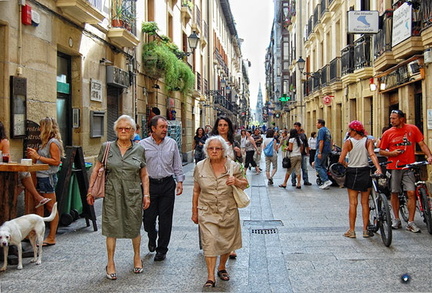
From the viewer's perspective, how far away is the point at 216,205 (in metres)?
4.54

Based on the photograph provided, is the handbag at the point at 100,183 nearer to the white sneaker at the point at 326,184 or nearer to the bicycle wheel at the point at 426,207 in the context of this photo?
the bicycle wheel at the point at 426,207

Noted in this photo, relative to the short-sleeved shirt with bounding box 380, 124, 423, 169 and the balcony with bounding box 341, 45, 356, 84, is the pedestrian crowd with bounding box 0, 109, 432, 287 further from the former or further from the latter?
the balcony with bounding box 341, 45, 356, 84

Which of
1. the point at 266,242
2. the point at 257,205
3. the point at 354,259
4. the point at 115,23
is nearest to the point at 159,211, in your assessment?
the point at 266,242

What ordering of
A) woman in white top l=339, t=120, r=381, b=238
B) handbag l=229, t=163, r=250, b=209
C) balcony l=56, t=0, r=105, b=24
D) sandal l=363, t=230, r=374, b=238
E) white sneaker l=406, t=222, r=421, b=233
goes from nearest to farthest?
handbag l=229, t=163, r=250, b=209
woman in white top l=339, t=120, r=381, b=238
sandal l=363, t=230, r=374, b=238
white sneaker l=406, t=222, r=421, b=233
balcony l=56, t=0, r=105, b=24

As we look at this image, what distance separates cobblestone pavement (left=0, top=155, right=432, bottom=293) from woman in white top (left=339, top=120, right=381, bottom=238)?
1.18 feet

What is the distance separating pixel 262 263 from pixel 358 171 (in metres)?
2.02

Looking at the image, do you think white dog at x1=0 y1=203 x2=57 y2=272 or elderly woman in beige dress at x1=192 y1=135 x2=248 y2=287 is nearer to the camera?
elderly woman in beige dress at x1=192 y1=135 x2=248 y2=287

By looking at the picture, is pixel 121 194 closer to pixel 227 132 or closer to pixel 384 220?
pixel 227 132

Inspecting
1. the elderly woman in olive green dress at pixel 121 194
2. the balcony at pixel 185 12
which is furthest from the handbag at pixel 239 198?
the balcony at pixel 185 12

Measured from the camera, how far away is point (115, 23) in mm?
11727

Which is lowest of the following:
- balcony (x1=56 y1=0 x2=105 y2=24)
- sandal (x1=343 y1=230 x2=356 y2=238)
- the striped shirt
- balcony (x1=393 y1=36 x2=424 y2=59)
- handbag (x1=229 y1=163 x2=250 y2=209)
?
sandal (x1=343 y1=230 x2=356 y2=238)

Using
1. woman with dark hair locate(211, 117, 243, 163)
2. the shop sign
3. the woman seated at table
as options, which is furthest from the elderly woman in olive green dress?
the shop sign

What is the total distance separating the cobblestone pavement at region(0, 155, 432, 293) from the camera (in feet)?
14.9

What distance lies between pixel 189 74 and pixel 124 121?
14.2 meters
